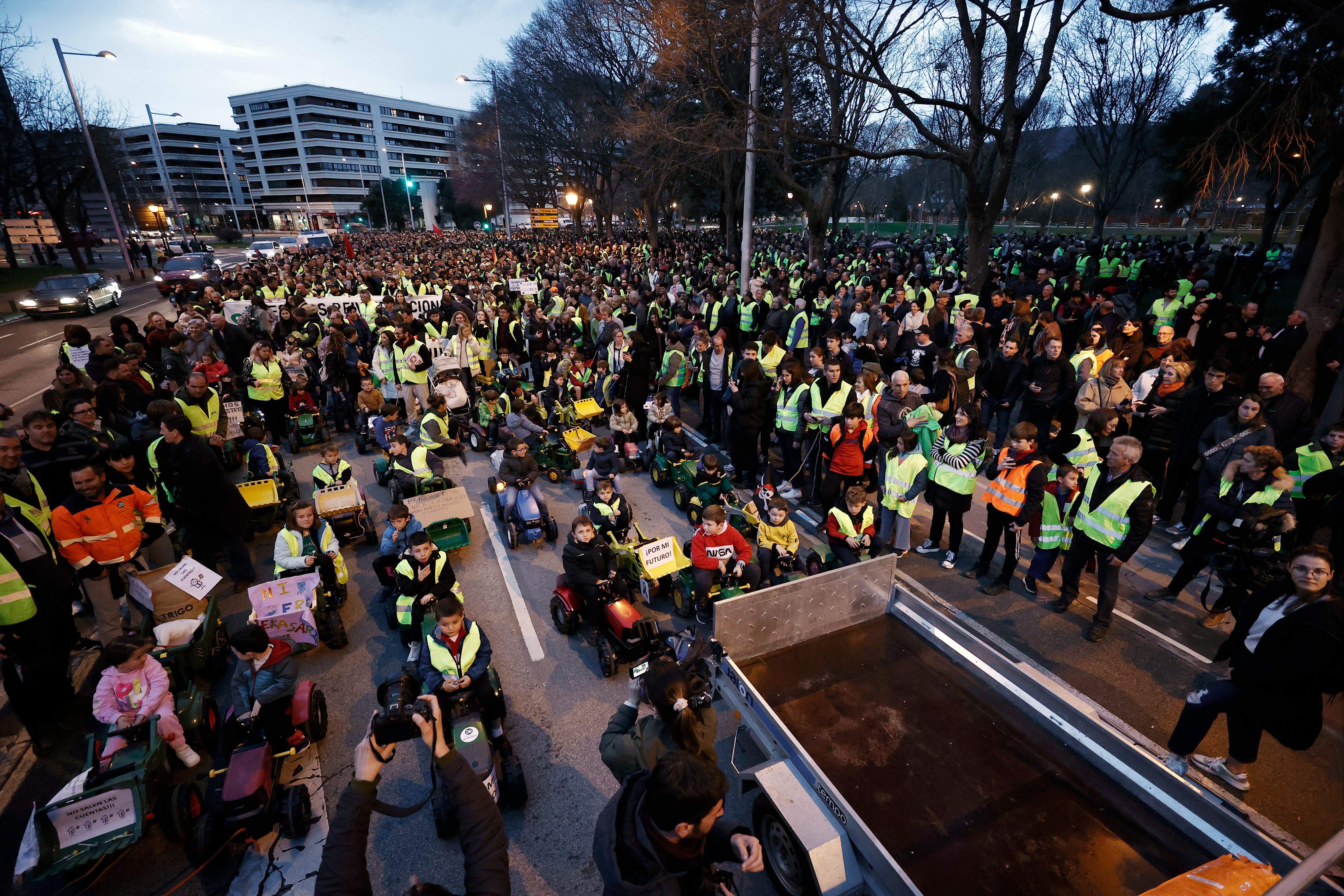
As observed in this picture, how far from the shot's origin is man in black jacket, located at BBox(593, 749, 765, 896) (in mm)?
2369

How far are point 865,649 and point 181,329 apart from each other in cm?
1349

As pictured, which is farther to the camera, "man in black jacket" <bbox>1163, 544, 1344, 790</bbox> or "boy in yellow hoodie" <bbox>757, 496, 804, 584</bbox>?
"boy in yellow hoodie" <bbox>757, 496, 804, 584</bbox>

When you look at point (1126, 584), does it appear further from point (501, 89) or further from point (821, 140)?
point (501, 89)

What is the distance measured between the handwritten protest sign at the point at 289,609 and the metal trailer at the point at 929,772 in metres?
4.04

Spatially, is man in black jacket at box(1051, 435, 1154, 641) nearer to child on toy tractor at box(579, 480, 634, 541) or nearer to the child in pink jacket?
child on toy tractor at box(579, 480, 634, 541)

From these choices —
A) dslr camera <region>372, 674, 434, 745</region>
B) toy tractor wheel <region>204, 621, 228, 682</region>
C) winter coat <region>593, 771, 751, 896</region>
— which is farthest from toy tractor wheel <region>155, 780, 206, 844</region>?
winter coat <region>593, 771, 751, 896</region>

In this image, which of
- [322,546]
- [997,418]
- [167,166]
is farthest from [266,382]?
[167,166]

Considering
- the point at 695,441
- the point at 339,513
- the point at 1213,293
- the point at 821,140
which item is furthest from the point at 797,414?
the point at 1213,293

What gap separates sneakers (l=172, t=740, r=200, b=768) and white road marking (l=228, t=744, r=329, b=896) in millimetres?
860

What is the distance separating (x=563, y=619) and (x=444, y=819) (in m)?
2.27

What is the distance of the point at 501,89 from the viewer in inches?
1587

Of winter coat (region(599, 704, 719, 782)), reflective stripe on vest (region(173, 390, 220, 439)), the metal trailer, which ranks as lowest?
the metal trailer

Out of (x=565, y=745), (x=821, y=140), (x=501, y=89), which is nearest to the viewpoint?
(x=565, y=745)

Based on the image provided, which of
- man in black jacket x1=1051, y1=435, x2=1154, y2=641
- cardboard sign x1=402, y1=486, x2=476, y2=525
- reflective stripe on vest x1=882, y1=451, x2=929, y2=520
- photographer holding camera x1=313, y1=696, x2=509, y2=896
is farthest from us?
cardboard sign x1=402, y1=486, x2=476, y2=525
